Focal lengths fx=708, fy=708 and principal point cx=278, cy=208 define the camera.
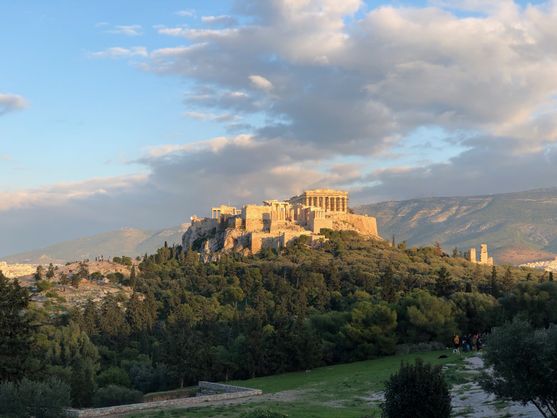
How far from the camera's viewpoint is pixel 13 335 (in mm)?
34188

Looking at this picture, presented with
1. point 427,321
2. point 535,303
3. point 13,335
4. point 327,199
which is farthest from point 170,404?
point 327,199

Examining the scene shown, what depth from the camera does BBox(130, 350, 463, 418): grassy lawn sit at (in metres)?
27.1

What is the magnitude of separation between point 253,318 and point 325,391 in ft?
68.5

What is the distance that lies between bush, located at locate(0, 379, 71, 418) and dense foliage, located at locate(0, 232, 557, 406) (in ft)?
28.6

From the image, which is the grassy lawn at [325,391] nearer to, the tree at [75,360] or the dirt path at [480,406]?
the dirt path at [480,406]

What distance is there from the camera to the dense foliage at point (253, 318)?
4559cm

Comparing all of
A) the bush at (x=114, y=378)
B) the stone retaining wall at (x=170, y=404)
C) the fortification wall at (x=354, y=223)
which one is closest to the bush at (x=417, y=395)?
the stone retaining wall at (x=170, y=404)

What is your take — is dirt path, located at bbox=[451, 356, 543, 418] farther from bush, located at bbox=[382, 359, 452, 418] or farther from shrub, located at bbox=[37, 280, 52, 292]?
shrub, located at bbox=[37, 280, 52, 292]

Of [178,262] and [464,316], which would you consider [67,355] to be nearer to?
[464,316]

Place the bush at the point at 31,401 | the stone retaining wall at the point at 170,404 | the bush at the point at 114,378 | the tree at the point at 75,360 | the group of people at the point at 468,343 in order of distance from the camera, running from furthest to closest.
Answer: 1. the bush at the point at 114,378
2. the group of people at the point at 468,343
3. the tree at the point at 75,360
4. the stone retaining wall at the point at 170,404
5. the bush at the point at 31,401

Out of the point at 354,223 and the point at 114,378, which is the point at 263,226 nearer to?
the point at 354,223

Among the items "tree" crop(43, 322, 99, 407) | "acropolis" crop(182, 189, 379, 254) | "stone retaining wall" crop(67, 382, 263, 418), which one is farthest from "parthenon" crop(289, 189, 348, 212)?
"stone retaining wall" crop(67, 382, 263, 418)

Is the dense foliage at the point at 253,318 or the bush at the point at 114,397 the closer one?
the bush at the point at 114,397

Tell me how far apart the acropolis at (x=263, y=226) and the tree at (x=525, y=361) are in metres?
100
